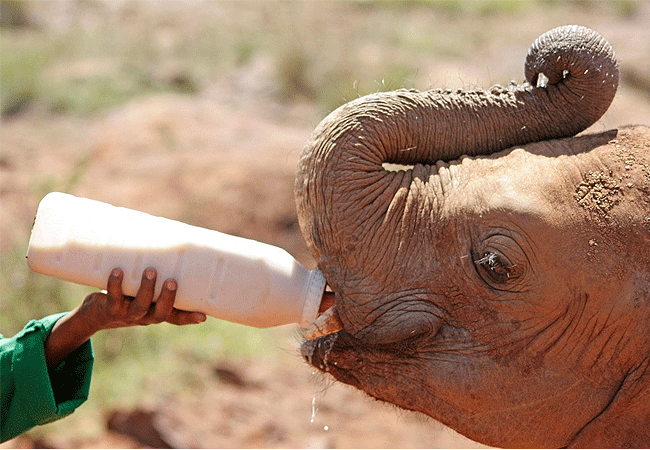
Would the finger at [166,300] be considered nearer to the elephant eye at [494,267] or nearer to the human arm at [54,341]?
the human arm at [54,341]

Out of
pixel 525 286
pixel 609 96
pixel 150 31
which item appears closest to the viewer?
pixel 525 286

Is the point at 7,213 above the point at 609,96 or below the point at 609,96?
below

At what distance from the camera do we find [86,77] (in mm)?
15945

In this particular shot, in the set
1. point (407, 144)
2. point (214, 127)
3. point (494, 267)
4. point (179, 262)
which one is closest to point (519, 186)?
point (494, 267)

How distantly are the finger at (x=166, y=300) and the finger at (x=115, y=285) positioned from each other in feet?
0.44

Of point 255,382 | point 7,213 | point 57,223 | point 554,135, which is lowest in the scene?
point 7,213

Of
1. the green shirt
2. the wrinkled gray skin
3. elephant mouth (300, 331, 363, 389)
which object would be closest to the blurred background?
elephant mouth (300, 331, 363, 389)

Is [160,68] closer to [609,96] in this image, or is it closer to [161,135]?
[161,135]

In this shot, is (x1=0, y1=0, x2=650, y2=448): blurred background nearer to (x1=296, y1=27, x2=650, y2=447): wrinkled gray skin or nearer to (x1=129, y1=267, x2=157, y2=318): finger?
(x1=296, y1=27, x2=650, y2=447): wrinkled gray skin

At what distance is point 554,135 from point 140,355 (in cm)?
503

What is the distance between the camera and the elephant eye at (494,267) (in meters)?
3.04

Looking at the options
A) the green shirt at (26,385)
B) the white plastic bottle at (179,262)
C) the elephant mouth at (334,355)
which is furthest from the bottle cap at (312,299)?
the green shirt at (26,385)

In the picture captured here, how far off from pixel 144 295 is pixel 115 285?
11 centimetres

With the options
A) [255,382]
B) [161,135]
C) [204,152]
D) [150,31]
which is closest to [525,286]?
[255,382]
